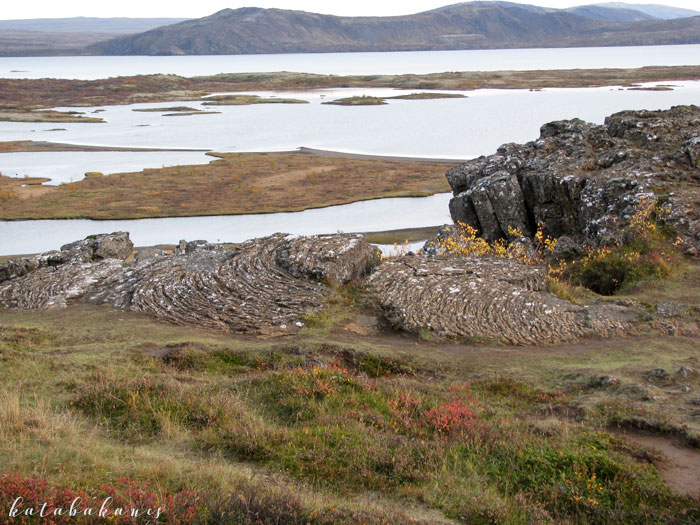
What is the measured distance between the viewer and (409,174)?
6144cm

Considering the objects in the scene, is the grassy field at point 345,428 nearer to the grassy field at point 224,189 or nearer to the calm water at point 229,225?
the calm water at point 229,225

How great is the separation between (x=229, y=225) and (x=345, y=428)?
36.8 meters

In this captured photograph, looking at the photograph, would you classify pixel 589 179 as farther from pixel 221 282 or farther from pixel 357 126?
pixel 357 126

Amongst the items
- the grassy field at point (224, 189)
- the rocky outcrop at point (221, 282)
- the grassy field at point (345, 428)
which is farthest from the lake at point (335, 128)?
the grassy field at point (345, 428)

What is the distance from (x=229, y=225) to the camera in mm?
45656

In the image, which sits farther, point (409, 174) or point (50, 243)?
point (409, 174)

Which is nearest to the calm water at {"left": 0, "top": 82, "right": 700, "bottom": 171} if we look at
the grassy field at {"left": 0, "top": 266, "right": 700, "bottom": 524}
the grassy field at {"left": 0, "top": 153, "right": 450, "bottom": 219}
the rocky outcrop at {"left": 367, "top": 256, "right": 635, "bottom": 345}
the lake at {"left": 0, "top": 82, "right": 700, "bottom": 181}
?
the lake at {"left": 0, "top": 82, "right": 700, "bottom": 181}

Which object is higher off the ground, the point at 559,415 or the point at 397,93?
the point at 397,93

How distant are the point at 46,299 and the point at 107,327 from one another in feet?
17.0

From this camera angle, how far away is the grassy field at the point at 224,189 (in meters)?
49.4

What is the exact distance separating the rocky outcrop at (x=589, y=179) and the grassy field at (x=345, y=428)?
35.1 ft

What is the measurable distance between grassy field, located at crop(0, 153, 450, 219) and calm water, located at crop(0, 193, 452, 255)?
5.05ft

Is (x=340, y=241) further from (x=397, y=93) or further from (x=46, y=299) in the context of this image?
(x=397, y=93)

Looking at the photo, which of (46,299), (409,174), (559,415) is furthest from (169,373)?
(409,174)
